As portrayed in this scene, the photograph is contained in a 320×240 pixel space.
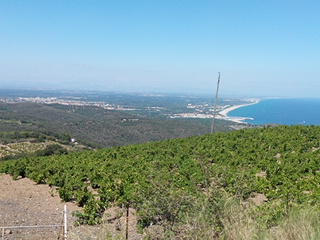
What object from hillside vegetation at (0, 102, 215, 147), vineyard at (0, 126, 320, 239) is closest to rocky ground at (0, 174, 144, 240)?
vineyard at (0, 126, 320, 239)

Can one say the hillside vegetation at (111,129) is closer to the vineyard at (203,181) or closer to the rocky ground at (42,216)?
the vineyard at (203,181)

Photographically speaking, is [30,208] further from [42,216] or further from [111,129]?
[111,129]

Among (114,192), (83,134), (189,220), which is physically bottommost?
(83,134)

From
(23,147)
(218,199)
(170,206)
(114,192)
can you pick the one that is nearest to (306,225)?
(218,199)

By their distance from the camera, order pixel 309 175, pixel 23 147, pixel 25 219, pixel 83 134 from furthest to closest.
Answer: pixel 83 134 < pixel 23 147 < pixel 309 175 < pixel 25 219

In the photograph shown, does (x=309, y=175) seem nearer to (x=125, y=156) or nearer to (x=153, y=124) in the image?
(x=125, y=156)

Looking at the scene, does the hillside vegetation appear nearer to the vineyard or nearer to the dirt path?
the vineyard
